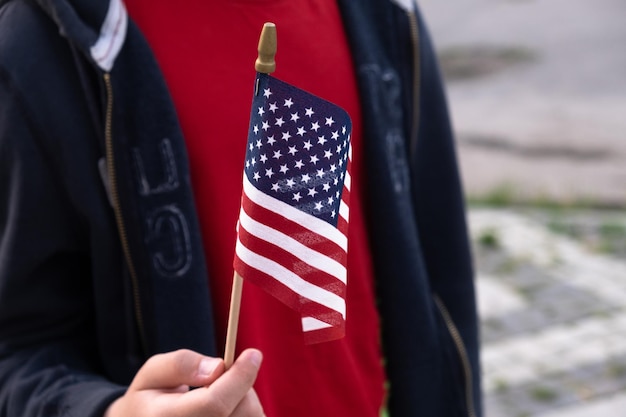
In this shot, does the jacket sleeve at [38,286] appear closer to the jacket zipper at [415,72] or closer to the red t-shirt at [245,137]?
the red t-shirt at [245,137]

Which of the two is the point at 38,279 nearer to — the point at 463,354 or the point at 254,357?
the point at 254,357

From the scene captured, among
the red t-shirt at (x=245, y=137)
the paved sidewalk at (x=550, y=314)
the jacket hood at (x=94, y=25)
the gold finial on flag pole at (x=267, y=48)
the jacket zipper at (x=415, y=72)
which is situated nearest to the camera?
the gold finial on flag pole at (x=267, y=48)

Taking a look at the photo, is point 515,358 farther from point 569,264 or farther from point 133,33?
point 133,33

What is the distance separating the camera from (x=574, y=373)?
401cm

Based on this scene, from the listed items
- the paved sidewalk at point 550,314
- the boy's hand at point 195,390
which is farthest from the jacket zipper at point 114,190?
the paved sidewalk at point 550,314

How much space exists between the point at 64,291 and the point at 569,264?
13.2 feet

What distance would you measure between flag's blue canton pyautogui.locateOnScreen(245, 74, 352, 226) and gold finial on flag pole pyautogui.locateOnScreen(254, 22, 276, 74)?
0.09 feet

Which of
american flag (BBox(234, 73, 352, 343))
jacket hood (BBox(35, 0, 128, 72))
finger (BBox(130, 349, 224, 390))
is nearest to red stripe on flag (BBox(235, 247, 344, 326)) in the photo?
american flag (BBox(234, 73, 352, 343))

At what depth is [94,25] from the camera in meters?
1.31

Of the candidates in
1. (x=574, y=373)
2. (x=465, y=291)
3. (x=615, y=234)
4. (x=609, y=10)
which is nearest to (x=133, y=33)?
(x=465, y=291)

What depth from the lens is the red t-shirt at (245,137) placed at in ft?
4.52

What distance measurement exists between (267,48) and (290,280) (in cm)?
30

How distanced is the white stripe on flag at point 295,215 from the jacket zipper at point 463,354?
0.65 metres

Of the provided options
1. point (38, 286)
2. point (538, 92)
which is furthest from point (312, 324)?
point (538, 92)
